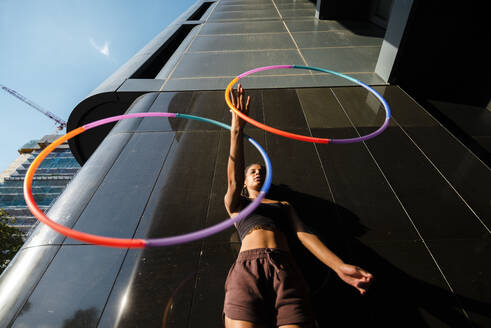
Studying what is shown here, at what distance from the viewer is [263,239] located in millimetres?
2502

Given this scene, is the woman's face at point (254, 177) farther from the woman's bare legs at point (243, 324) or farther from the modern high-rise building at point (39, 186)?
the modern high-rise building at point (39, 186)

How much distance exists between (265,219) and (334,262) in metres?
0.84

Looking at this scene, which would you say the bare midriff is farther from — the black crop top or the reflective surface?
the reflective surface

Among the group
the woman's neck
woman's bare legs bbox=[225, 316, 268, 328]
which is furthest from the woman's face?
woman's bare legs bbox=[225, 316, 268, 328]


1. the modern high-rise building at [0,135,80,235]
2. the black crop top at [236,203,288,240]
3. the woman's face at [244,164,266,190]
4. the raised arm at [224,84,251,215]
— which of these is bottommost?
the modern high-rise building at [0,135,80,235]

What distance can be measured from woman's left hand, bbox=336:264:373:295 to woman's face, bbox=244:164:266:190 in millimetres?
1408

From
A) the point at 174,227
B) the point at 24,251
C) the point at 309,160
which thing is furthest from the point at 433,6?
the point at 24,251

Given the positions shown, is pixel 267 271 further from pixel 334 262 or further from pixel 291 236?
pixel 291 236

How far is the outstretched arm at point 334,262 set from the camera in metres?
2.09

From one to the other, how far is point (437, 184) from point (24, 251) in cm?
650

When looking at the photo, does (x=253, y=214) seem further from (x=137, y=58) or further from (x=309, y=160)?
(x=137, y=58)

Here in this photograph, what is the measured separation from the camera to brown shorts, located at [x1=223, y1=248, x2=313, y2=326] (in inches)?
79.7

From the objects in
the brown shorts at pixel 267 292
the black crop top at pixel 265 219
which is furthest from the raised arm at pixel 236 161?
the brown shorts at pixel 267 292

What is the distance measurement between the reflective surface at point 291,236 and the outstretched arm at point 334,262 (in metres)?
0.38
